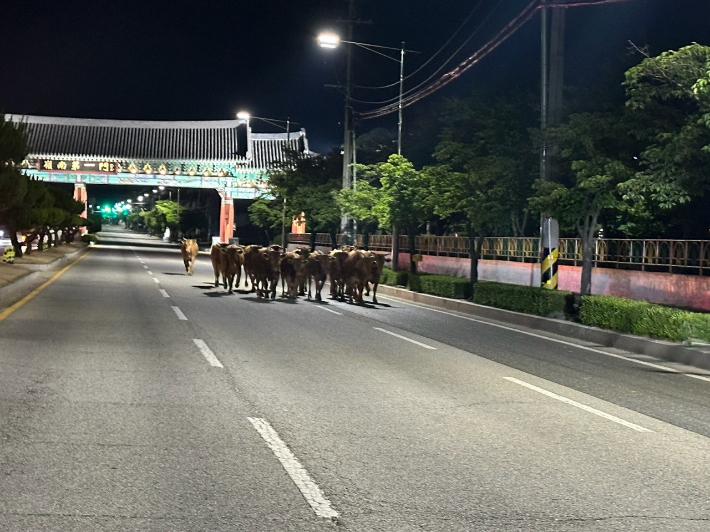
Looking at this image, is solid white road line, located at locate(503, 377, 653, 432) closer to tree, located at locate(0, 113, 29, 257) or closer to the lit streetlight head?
tree, located at locate(0, 113, 29, 257)

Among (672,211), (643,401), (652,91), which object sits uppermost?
(652,91)

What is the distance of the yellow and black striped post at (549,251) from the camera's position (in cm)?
2273

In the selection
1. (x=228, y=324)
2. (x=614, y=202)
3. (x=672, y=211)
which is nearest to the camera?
(x=228, y=324)

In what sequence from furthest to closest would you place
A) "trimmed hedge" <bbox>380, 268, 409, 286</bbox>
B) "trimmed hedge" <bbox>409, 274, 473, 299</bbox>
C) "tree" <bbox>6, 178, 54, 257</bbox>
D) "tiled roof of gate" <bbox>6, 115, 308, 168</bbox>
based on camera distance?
"tiled roof of gate" <bbox>6, 115, 308, 168</bbox> → "tree" <bbox>6, 178, 54, 257</bbox> → "trimmed hedge" <bbox>380, 268, 409, 286</bbox> → "trimmed hedge" <bbox>409, 274, 473, 299</bbox>

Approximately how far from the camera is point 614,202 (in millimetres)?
20859

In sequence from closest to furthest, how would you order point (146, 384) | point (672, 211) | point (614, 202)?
point (146, 384) → point (614, 202) → point (672, 211)

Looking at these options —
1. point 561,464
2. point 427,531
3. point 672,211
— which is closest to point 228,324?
point 561,464

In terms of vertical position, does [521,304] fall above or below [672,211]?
below

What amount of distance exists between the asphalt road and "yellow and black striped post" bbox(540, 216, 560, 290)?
7.11 meters

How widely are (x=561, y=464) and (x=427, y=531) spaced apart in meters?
2.16

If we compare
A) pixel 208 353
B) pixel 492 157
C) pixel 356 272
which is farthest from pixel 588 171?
pixel 208 353

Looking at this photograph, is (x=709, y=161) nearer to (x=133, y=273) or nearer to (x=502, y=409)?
(x=502, y=409)

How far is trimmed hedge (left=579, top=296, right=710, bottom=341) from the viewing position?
52.9 feet

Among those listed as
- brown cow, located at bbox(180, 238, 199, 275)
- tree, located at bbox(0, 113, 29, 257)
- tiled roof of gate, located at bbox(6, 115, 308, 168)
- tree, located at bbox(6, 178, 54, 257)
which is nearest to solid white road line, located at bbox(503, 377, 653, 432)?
tree, located at bbox(0, 113, 29, 257)
